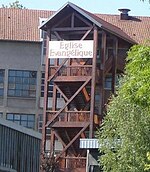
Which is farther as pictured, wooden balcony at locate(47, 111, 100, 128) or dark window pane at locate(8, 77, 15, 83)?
dark window pane at locate(8, 77, 15, 83)

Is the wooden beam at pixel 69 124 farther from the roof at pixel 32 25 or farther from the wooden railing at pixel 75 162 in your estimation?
the roof at pixel 32 25

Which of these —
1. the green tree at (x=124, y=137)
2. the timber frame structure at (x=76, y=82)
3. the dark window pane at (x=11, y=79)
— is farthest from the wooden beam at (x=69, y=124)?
the green tree at (x=124, y=137)

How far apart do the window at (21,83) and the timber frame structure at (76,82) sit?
9653mm

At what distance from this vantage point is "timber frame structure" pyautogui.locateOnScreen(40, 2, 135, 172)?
58.8 metres

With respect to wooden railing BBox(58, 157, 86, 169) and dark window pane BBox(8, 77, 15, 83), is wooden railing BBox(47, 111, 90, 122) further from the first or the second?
dark window pane BBox(8, 77, 15, 83)

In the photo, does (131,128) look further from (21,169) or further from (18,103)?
(18,103)

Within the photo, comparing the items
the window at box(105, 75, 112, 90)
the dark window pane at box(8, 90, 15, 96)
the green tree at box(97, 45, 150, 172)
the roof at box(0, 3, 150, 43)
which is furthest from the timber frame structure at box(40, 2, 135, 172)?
the green tree at box(97, 45, 150, 172)

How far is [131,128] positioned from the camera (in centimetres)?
3809

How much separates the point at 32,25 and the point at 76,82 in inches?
716

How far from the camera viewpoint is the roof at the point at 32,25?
7419 cm

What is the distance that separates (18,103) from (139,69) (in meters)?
47.7

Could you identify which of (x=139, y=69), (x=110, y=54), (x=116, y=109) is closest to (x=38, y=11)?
(x=110, y=54)

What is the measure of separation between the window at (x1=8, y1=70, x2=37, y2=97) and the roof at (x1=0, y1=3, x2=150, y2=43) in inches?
110

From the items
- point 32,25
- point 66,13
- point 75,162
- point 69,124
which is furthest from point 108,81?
point 32,25
